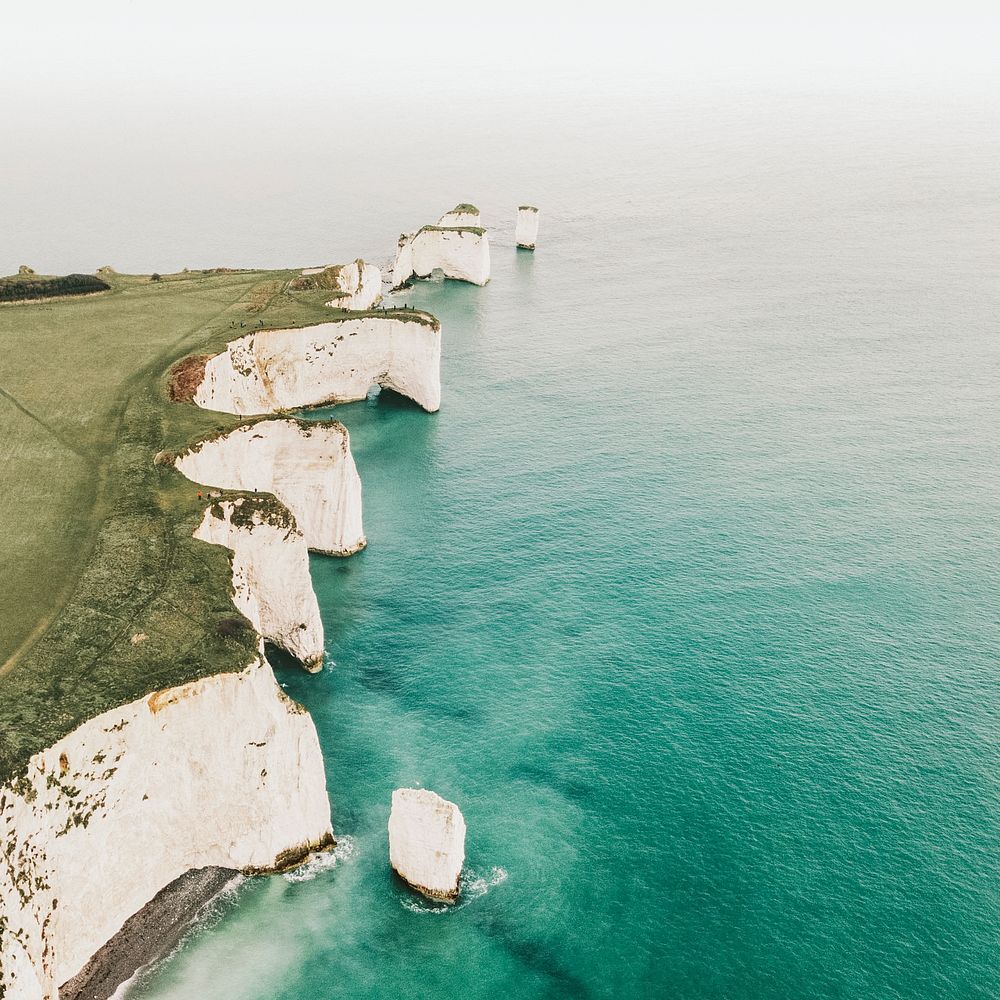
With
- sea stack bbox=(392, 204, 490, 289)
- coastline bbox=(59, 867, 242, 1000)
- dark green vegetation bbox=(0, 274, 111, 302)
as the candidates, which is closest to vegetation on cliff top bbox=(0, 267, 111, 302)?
dark green vegetation bbox=(0, 274, 111, 302)

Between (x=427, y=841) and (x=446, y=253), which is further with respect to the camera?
(x=446, y=253)

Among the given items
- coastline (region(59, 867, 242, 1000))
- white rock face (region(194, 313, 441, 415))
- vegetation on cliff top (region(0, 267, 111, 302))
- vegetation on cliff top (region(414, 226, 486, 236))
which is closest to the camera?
A: coastline (region(59, 867, 242, 1000))

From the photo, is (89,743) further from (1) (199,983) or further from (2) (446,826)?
(2) (446,826)

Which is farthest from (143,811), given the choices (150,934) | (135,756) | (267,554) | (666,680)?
(666,680)

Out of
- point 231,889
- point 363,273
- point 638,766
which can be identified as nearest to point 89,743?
point 231,889

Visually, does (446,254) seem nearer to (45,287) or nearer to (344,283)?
(344,283)

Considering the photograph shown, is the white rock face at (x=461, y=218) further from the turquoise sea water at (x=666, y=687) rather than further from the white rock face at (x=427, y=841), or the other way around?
the white rock face at (x=427, y=841)

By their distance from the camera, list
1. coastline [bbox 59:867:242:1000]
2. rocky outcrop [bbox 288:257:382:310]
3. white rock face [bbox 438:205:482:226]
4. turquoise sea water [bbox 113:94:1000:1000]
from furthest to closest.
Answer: white rock face [bbox 438:205:482:226] → rocky outcrop [bbox 288:257:382:310] → turquoise sea water [bbox 113:94:1000:1000] → coastline [bbox 59:867:242:1000]

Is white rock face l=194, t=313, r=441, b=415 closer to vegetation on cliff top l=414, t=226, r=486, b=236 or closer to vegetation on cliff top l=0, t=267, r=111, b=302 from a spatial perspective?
vegetation on cliff top l=0, t=267, r=111, b=302
